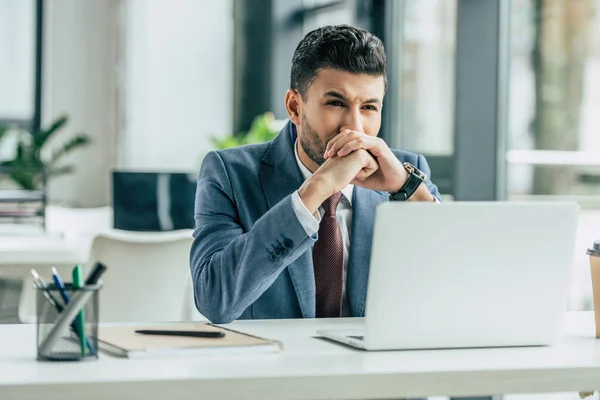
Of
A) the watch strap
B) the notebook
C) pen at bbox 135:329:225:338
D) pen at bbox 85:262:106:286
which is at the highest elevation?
the watch strap

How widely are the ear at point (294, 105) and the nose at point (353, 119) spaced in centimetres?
15

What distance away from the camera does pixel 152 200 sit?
3725mm

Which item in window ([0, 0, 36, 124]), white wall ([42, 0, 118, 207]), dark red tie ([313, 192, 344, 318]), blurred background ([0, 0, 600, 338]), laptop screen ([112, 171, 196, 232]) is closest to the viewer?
dark red tie ([313, 192, 344, 318])

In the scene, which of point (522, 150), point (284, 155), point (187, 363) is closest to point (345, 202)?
A: point (284, 155)

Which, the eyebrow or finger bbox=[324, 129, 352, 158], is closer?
finger bbox=[324, 129, 352, 158]

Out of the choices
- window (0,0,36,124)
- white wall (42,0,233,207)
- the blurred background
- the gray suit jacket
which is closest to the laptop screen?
the blurred background

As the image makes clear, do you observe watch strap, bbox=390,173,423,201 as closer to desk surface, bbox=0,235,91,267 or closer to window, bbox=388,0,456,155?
desk surface, bbox=0,235,91,267

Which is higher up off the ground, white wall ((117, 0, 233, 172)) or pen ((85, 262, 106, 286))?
white wall ((117, 0, 233, 172))

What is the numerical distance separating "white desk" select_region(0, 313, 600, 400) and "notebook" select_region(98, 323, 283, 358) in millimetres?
21

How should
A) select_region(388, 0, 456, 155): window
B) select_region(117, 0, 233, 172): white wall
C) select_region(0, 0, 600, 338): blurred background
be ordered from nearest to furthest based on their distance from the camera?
select_region(0, 0, 600, 338): blurred background, select_region(388, 0, 456, 155): window, select_region(117, 0, 233, 172): white wall

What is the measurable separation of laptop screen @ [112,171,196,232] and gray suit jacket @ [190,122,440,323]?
1601 millimetres

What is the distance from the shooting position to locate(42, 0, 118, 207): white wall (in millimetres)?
8492

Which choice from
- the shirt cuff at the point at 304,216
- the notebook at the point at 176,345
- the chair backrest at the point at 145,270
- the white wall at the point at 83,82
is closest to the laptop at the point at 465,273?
the notebook at the point at 176,345

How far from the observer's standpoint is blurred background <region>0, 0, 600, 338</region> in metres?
3.58
